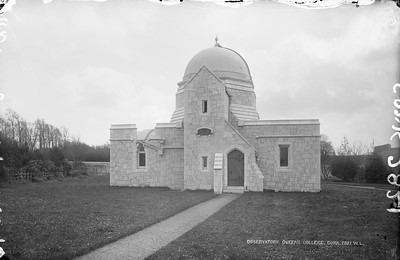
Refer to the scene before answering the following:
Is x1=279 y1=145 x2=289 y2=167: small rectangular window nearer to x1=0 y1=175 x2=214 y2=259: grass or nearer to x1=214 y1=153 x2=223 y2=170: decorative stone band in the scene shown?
x1=214 y1=153 x2=223 y2=170: decorative stone band

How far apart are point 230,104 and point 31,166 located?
21001 mm

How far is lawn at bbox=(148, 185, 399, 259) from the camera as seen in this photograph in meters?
7.85

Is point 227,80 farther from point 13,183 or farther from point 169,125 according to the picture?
point 13,183

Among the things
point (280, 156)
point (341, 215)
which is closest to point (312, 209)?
point (341, 215)

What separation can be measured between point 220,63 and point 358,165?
57.9 ft

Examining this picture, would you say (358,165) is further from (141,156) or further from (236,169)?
(141,156)

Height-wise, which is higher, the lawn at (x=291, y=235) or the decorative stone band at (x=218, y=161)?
the decorative stone band at (x=218, y=161)

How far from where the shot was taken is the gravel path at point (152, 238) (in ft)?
26.6

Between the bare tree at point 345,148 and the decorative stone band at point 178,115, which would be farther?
the bare tree at point 345,148

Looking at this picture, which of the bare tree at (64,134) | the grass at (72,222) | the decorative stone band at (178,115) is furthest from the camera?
the bare tree at (64,134)

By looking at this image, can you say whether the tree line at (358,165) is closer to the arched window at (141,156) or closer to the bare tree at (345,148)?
the bare tree at (345,148)

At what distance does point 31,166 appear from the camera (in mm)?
32094

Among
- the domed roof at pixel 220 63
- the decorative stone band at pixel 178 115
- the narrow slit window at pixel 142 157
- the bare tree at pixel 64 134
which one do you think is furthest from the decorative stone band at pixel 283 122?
the bare tree at pixel 64 134

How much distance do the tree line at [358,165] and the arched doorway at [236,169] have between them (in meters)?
8.82
